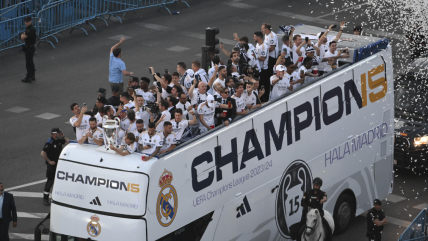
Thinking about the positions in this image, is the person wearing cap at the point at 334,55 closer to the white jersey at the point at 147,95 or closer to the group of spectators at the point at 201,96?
the group of spectators at the point at 201,96

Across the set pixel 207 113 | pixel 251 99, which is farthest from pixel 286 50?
pixel 207 113

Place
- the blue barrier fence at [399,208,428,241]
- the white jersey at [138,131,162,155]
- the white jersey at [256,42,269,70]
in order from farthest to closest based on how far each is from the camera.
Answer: the white jersey at [256,42,269,70] → the blue barrier fence at [399,208,428,241] → the white jersey at [138,131,162,155]

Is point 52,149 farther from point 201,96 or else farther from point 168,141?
point 168,141

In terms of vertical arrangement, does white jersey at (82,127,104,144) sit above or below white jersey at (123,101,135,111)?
above

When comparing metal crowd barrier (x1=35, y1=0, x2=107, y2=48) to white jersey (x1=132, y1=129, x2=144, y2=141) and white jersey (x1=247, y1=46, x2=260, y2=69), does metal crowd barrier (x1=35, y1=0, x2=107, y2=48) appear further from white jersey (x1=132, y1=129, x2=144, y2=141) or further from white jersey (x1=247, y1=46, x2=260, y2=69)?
white jersey (x1=132, y1=129, x2=144, y2=141)

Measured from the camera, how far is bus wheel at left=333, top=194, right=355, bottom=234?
15289 mm

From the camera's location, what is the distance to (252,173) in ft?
42.2

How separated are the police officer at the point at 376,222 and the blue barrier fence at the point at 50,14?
57.5ft

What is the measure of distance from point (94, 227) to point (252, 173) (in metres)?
3.38

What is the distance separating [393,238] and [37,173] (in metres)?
9.44

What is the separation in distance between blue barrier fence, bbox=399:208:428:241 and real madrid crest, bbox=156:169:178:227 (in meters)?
4.42

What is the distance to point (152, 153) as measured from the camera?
36.6 ft

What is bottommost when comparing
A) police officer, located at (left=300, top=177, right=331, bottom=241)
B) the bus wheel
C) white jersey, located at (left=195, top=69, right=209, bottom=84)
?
the bus wheel

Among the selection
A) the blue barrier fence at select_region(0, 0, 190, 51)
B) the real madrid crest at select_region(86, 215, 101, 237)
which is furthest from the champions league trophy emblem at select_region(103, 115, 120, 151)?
the blue barrier fence at select_region(0, 0, 190, 51)
